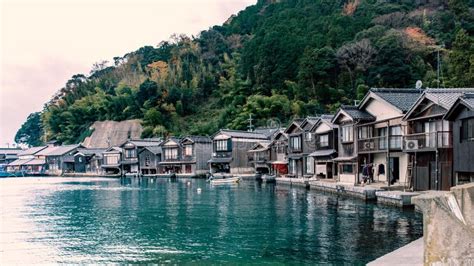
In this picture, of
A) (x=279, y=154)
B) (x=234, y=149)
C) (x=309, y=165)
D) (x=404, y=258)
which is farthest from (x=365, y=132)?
(x=234, y=149)

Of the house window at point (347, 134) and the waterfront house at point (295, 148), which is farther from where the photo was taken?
the waterfront house at point (295, 148)

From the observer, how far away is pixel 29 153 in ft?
315

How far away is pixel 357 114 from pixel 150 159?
4357 cm

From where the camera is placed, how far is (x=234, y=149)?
5828cm

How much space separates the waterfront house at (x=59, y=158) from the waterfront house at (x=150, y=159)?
20251mm

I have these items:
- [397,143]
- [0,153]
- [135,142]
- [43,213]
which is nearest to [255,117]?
[135,142]

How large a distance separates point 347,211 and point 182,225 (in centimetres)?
819

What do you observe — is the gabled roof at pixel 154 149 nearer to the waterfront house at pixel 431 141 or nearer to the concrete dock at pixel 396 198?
the waterfront house at pixel 431 141

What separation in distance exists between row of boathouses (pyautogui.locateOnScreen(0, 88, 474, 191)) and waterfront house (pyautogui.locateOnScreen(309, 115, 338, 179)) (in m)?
0.09

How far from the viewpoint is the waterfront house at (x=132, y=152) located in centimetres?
7156

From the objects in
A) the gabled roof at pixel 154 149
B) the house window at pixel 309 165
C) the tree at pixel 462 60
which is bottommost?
the house window at pixel 309 165

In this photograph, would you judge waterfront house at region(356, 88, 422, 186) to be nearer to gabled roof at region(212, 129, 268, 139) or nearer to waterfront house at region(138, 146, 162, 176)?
gabled roof at region(212, 129, 268, 139)

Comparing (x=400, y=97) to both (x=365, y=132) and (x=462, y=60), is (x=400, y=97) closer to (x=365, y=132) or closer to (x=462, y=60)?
(x=365, y=132)

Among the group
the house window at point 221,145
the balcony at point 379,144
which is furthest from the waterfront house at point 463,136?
the house window at point 221,145
